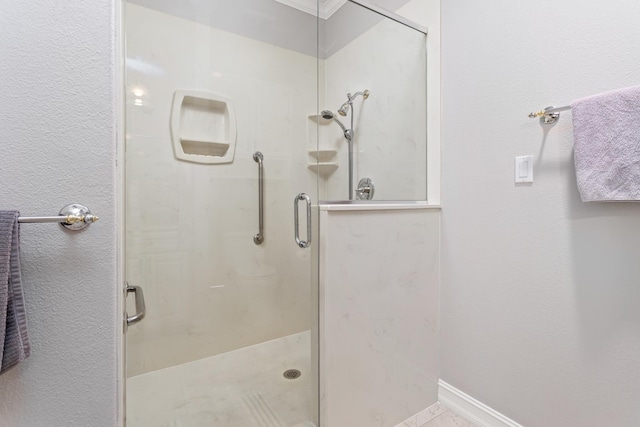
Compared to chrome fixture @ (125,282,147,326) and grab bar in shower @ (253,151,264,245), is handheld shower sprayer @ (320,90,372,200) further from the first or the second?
chrome fixture @ (125,282,147,326)

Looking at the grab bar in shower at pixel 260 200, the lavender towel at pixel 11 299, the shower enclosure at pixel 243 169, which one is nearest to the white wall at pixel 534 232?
the shower enclosure at pixel 243 169

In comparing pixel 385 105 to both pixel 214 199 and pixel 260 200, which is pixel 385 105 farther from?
pixel 214 199

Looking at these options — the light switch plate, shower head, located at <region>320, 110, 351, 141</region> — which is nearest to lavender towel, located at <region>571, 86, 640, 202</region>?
the light switch plate

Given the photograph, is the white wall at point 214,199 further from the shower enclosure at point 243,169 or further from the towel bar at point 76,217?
the towel bar at point 76,217

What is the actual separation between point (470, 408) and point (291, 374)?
A: 90cm

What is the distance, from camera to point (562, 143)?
115 centimetres

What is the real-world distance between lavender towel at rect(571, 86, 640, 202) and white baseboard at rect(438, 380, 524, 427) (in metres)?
1.04

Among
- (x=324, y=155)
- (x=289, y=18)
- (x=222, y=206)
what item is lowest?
(x=222, y=206)

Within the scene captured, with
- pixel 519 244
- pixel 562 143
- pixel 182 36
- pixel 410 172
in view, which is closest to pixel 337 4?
pixel 182 36

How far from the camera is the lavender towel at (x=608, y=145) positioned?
921mm

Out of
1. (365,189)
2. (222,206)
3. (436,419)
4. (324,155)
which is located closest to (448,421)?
(436,419)

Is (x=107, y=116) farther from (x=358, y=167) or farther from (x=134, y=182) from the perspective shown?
(x=358, y=167)

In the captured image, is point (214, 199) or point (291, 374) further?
point (214, 199)

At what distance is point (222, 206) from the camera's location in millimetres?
1772
